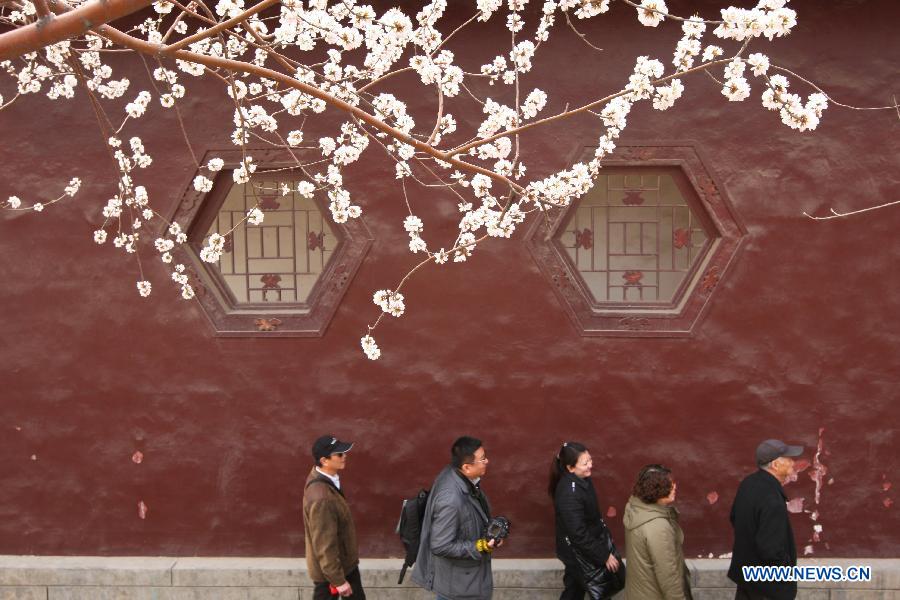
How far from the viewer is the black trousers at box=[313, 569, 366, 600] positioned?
15.3 feet

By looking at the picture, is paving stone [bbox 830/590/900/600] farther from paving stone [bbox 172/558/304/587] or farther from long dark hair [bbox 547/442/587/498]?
paving stone [bbox 172/558/304/587]

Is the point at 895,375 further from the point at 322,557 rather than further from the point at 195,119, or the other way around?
the point at 195,119

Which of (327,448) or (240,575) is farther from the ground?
(327,448)

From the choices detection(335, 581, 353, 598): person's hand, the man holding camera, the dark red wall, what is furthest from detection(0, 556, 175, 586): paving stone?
the man holding camera

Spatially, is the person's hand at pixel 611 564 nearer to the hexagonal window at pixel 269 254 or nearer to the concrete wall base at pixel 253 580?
the concrete wall base at pixel 253 580

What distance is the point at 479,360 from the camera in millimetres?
5414

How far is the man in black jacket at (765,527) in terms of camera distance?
4250 mm

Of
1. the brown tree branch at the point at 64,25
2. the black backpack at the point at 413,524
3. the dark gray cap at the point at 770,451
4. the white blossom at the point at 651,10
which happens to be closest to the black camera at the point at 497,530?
the black backpack at the point at 413,524

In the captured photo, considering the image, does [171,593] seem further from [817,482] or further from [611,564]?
[817,482]

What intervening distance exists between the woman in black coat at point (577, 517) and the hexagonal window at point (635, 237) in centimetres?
106

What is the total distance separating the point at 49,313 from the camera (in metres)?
5.55

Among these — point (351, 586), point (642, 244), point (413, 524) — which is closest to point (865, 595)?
point (642, 244)

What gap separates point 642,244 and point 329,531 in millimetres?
2366

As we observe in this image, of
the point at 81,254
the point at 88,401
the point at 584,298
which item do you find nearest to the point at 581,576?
the point at 584,298
